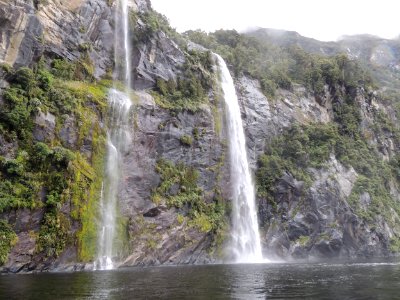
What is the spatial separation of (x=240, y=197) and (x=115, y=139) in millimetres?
13417

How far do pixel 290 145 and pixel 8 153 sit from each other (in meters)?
30.4

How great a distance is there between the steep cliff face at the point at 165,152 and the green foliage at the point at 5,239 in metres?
0.06

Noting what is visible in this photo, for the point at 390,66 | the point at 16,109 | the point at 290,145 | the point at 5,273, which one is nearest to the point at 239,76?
the point at 290,145

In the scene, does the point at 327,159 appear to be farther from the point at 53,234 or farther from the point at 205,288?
the point at 205,288

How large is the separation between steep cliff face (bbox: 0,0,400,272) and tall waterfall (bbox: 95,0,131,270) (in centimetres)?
63

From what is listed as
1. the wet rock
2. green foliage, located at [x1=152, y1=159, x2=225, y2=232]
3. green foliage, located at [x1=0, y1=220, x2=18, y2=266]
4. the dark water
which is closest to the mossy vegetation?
the wet rock

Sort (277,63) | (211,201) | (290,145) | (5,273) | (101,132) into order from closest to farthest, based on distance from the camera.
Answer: (5,273), (101,132), (211,201), (290,145), (277,63)

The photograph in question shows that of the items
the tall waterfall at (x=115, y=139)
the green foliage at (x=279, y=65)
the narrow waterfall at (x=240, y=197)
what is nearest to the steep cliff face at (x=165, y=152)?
the green foliage at (x=279, y=65)

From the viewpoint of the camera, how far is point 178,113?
35.5 meters

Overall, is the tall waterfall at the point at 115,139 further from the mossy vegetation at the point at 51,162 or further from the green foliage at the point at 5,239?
the green foliage at the point at 5,239

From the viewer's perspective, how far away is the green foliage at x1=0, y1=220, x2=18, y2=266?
20.8m

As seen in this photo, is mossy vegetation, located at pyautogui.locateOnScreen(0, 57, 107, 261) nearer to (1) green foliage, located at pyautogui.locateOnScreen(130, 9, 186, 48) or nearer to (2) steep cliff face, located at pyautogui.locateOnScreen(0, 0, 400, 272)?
(2) steep cliff face, located at pyautogui.locateOnScreen(0, 0, 400, 272)

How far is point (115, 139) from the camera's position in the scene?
29.7 m

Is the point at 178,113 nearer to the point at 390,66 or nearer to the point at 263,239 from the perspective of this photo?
the point at 263,239
